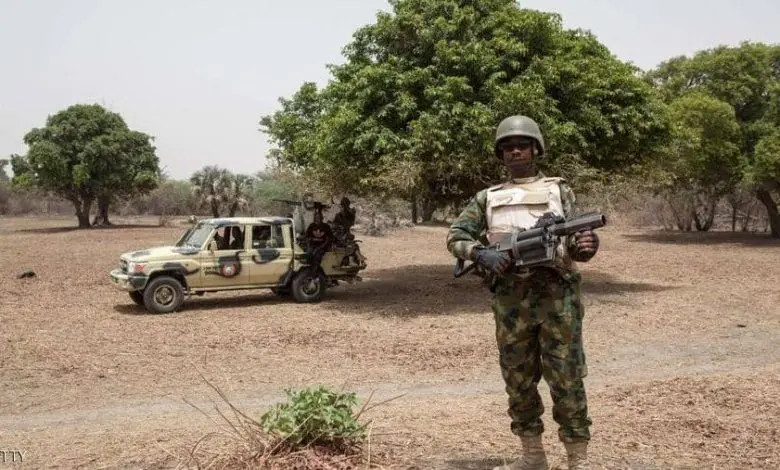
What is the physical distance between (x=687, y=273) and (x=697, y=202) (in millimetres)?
21594

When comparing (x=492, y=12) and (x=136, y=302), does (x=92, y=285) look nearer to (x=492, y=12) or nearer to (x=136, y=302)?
(x=136, y=302)

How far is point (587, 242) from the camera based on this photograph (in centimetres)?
346

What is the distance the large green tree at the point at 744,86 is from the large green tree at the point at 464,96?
13151 millimetres

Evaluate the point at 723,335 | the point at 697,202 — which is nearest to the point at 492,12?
the point at 723,335

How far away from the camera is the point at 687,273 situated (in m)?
16.8

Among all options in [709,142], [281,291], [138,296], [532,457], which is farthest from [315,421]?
[709,142]

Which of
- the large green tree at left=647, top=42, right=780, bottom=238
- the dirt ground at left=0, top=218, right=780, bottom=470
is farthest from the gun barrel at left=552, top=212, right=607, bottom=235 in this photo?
the large green tree at left=647, top=42, right=780, bottom=238

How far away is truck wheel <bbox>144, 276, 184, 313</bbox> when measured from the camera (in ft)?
35.7

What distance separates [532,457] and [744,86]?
84.7ft

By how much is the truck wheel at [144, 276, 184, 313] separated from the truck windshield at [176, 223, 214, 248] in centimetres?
80

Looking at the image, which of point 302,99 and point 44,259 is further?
point 44,259

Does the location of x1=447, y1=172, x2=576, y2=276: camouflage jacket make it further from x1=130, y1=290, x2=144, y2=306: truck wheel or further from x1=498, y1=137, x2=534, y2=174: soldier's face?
x1=130, y1=290, x2=144, y2=306: truck wheel

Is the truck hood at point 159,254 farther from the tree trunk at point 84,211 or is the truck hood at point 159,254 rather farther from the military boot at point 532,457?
the tree trunk at point 84,211

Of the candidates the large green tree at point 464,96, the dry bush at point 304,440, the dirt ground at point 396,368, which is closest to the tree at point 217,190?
the dirt ground at point 396,368
